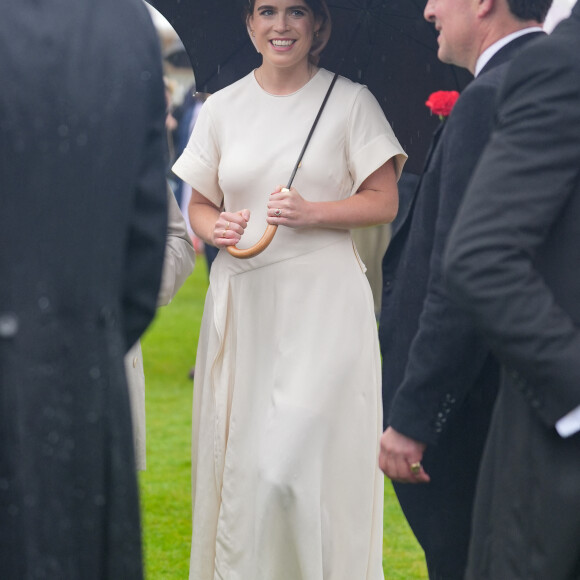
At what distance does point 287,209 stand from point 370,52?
0.79 meters

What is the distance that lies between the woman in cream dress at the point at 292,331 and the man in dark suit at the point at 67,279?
1.78m

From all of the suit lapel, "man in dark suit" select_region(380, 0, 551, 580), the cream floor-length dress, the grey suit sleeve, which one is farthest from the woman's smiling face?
the suit lapel

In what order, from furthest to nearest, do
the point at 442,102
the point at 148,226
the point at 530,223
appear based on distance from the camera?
the point at 442,102
the point at 148,226
the point at 530,223

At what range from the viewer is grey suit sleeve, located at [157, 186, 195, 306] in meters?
4.41

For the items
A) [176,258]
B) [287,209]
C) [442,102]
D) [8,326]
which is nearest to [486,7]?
[442,102]

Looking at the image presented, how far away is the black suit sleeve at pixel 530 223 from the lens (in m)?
2.38

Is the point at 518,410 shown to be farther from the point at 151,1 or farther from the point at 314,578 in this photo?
the point at 151,1

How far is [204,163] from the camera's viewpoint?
4465 millimetres

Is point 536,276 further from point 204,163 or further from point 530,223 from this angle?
point 204,163

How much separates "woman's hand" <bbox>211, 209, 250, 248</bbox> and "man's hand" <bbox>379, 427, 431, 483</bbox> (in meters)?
1.34

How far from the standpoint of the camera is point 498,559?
255 cm

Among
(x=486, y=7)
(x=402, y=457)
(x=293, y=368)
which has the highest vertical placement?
(x=486, y=7)

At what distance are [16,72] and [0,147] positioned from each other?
0.15 m

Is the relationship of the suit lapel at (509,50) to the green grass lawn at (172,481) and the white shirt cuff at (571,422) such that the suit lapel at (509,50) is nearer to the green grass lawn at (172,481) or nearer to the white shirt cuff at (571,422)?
the white shirt cuff at (571,422)
